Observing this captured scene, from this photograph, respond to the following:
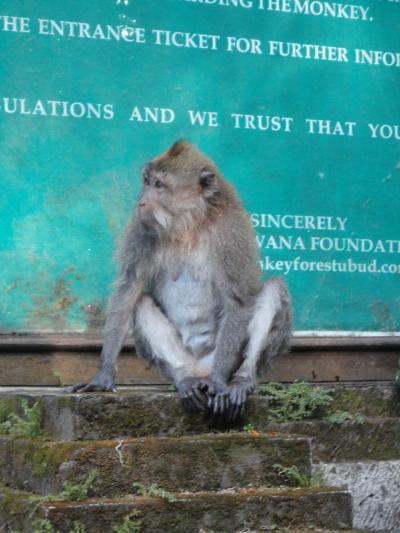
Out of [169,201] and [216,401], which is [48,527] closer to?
[216,401]

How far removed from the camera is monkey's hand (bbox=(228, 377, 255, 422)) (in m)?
6.18

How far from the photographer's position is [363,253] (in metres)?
8.66

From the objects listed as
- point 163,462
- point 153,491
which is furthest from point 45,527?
point 163,462

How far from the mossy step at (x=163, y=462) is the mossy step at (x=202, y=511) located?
0.33 ft

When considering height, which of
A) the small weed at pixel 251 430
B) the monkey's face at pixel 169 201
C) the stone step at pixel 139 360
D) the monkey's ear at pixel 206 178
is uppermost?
the monkey's ear at pixel 206 178

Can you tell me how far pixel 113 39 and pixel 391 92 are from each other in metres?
2.11

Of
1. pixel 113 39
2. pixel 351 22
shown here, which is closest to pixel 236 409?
pixel 113 39

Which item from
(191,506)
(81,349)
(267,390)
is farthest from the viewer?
(81,349)

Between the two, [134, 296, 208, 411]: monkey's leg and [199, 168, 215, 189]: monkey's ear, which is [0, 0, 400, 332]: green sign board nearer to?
[134, 296, 208, 411]: monkey's leg

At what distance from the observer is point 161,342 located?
6.78 m

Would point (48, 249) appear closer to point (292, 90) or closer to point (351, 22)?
point (292, 90)

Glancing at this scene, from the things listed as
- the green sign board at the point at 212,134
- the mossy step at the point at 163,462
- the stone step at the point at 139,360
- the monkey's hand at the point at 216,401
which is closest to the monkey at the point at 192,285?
the monkey's hand at the point at 216,401

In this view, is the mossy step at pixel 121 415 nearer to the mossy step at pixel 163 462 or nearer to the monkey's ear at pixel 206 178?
the mossy step at pixel 163 462

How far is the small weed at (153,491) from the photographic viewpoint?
17.8ft
